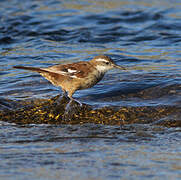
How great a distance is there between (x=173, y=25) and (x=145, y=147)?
10263 mm

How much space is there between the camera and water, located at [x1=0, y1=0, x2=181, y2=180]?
5.25 meters

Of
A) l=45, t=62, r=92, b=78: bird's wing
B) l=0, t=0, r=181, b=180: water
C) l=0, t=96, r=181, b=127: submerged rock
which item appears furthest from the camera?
l=45, t=62, r=92, b=78: bird's wing

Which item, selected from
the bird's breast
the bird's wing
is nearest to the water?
the bird's breast

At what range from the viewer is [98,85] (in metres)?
9.50

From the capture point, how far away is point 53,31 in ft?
51.2

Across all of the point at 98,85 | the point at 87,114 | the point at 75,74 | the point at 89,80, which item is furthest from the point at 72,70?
the point at 98,85

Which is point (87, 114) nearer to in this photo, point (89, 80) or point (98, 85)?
point (89, 80)

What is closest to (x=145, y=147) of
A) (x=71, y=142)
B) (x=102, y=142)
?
(x=102, y=142)

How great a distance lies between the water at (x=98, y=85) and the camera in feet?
17.2

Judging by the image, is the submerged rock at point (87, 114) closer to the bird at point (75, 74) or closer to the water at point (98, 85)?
the water at point (98, 85)

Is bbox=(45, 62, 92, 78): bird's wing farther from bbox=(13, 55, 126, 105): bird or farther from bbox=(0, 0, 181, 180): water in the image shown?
bbox=(0, 0, 181, 180): water

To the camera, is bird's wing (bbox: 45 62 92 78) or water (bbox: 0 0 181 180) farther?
bird's wing (bbox: 45 62 92 78)

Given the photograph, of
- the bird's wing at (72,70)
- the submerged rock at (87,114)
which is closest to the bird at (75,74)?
the bird's wing at (72,70)

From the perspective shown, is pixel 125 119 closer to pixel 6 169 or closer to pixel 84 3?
pixel 6 169
